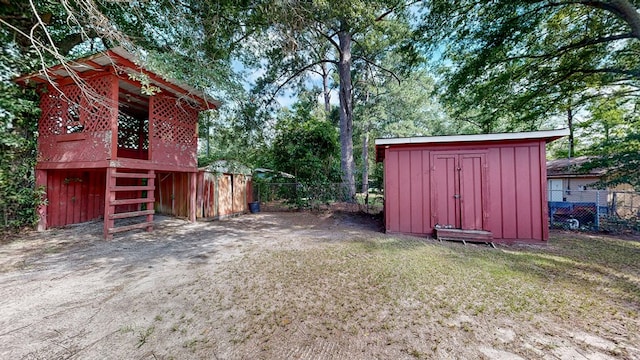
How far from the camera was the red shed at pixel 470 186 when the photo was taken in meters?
4.93

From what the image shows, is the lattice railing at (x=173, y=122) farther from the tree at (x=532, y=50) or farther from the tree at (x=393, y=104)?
the tree at (x=393, y=104)

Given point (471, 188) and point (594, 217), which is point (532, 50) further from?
point (471, 188)

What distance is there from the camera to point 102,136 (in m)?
4.75

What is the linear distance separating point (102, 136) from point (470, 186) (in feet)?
27.6

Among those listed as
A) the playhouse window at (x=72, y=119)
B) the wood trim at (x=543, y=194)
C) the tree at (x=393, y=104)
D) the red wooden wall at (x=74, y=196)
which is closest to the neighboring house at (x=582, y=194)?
the wood trim at (x=543, y=194)

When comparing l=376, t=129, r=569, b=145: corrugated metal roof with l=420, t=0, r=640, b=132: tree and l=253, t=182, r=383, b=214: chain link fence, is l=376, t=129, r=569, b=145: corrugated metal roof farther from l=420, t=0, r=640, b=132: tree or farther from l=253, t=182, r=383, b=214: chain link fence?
l=253, t=182, r=383, b=214: chain link fence

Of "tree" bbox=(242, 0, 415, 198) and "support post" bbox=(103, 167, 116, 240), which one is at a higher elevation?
"tree" bbox=(242, 0, 415, 198)

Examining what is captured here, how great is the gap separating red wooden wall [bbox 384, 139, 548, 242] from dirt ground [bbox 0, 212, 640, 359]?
142 inches

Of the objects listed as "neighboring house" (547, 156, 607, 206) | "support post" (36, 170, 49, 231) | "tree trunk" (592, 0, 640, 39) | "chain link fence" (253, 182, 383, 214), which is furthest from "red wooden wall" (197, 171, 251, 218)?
"neighboring house" (547, 156, 607, 206)

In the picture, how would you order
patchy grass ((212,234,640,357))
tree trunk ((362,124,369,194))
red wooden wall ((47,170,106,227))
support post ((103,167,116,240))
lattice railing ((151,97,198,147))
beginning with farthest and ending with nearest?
tree trunk ((362,124,369,194))
lattice railing ((151,97,198,147))
red wooden wall ((47,170,106,227))
support post ((103,167,116,240))
patchy grass ((212,234,640,357))

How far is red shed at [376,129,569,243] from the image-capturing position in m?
4.93

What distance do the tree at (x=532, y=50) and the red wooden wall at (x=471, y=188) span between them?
4338 mm

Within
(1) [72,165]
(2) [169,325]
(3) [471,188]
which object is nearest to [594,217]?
(3) [471,188]

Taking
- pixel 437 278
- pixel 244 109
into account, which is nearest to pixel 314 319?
pixel 437 278
